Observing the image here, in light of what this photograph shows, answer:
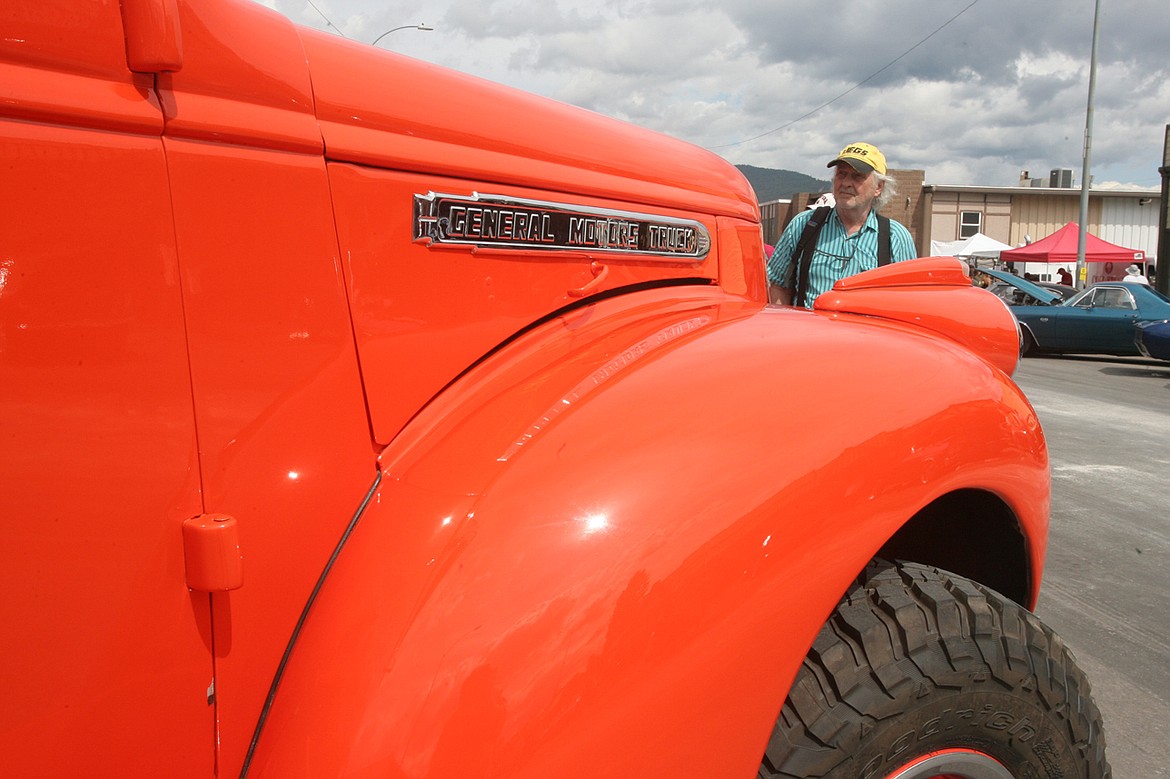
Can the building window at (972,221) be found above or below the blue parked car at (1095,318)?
above

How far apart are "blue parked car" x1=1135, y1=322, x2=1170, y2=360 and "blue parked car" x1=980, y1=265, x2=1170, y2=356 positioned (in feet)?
3.11

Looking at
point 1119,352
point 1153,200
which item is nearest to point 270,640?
point 1119,352

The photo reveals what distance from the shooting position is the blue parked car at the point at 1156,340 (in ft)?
39.4

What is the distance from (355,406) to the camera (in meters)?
1.27

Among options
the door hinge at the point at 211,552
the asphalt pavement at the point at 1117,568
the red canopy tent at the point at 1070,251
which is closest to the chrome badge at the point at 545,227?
the door hinge at the point at 211,552

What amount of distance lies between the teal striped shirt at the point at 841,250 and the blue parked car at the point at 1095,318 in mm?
11586

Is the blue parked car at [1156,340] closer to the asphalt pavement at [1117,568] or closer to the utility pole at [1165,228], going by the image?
the asphalt pavement at [1117,568]

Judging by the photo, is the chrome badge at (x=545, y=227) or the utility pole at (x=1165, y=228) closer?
the chrome badge at (x=545, y=227)

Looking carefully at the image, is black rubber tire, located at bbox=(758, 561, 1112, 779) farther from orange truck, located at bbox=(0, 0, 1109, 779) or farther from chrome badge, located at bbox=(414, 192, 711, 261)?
chrome badge, located at bbox=(414, 192, 711, 261)

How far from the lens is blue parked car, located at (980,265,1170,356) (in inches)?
546

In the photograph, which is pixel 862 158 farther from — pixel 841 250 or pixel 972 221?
pixel 972 221

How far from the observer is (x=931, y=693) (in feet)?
4.54

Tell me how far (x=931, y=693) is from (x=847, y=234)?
8.85 feet

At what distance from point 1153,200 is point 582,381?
4365 centimetres
